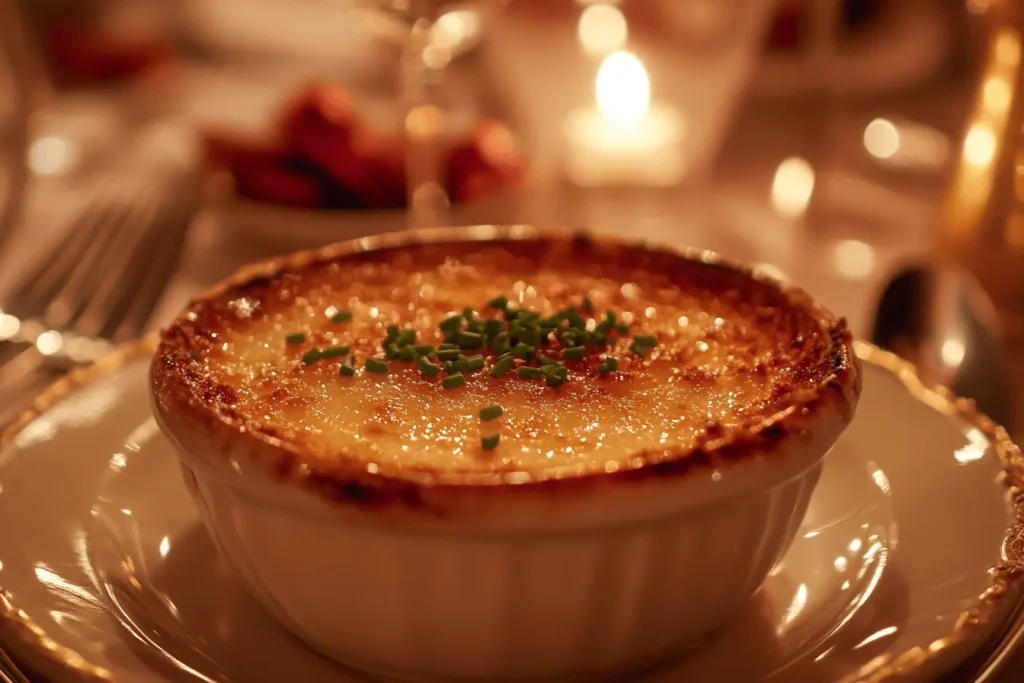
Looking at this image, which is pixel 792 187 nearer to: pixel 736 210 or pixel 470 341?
pixel 736 210

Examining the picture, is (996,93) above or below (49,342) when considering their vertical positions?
above

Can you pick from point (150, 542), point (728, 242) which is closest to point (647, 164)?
point (728, 242)

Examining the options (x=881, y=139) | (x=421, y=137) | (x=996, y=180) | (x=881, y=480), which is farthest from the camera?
(x=881, y=139)

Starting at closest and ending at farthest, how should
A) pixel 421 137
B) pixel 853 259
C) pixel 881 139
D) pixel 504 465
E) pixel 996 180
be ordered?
pixel 504 465, pixel 996 180, pixel 421 137, pixel 853 259, pixel 881 139

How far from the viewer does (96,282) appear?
1502 mm

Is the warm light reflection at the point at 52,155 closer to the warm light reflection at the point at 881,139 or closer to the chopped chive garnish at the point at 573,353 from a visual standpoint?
the chopped chive garnish at the point at 573,353

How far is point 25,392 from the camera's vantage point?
1292mm

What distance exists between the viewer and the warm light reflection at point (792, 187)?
2.05m

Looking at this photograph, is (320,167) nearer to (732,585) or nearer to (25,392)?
(25,392)

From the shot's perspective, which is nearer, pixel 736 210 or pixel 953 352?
pixel 953 352

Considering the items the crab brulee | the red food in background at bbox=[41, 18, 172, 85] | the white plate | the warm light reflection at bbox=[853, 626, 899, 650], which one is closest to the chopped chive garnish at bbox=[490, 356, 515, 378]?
the crab brulee

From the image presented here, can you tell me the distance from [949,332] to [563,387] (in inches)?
28.5

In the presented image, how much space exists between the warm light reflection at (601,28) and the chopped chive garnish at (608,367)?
130 centimetres

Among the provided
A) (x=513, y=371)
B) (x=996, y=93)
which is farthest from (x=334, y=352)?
(x=996, y=93)
